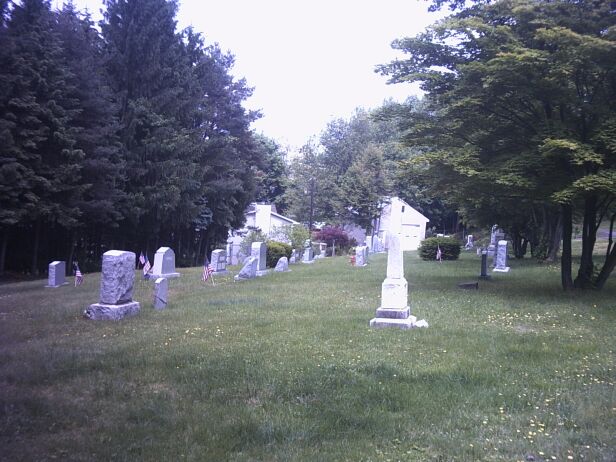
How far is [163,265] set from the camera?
19.8 meters

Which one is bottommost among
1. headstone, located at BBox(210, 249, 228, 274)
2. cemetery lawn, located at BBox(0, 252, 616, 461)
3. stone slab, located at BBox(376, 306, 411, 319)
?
cemetery lawn, located at BBox(0, 252, 616, 461)

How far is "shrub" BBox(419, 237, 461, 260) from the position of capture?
31844 millimetres

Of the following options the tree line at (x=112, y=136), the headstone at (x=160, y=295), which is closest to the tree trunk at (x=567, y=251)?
the headstone at (x=160, y=295)

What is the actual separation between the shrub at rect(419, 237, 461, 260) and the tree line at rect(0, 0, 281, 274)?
1262 cm

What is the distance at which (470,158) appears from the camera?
557 inches

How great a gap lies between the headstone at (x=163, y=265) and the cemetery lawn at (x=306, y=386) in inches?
329

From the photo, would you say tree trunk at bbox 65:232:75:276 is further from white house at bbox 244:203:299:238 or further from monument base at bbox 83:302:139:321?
white house at bbox 244:203:299:238

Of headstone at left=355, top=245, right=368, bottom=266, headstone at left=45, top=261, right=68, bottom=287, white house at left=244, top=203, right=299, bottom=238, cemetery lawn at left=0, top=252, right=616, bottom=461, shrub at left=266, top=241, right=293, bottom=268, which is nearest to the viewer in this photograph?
cemetery lawn at left=0, top=252, right=616, bottom=461

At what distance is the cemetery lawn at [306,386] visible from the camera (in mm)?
4414

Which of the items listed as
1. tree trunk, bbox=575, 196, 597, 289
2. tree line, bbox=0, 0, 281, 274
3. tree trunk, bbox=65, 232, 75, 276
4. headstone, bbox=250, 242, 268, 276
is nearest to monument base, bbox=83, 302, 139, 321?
headstone, bbox=250, 242, 268, 276

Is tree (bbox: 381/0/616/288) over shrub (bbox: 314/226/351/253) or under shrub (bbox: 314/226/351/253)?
over

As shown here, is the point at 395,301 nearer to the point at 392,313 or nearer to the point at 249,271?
the point at 392,313

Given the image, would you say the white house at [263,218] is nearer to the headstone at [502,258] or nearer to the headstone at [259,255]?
the headstone at [259,255]

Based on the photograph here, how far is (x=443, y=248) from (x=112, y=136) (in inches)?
749
